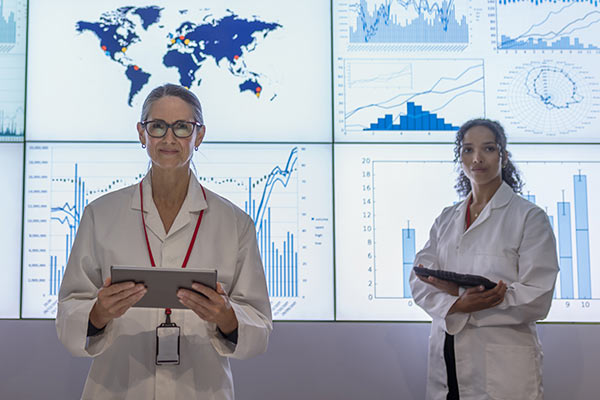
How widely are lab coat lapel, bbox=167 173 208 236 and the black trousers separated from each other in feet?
3.98

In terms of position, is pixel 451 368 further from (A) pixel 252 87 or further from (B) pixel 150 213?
(A) pixel 252 87

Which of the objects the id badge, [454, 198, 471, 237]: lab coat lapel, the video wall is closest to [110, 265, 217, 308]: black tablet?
the id badge

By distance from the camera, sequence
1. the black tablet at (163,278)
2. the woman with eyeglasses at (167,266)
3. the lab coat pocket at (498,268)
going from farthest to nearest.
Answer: the lab coat pocket at (498,268) < the woman with eyeglasses at (167,266) < the black tablet at (163,278)

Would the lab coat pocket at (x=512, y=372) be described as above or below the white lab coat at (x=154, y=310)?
below

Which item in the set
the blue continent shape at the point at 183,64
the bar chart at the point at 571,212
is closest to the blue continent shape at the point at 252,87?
the blue continent shape at the point at 183,64

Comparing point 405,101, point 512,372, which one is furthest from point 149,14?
point 512,372

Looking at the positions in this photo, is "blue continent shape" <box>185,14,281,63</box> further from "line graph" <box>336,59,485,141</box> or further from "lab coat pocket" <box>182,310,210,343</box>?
"lab coat pocket" <box>182,310,210,343</box>

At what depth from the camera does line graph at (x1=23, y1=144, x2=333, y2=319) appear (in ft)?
9.36

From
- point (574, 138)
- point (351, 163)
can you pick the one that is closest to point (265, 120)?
point (351, 163)

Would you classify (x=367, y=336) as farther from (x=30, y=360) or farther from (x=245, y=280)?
(x=30, y=360)

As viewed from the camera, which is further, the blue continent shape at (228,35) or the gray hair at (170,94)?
the blue continent shape at (228,35)

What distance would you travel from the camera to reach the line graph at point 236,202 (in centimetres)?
285

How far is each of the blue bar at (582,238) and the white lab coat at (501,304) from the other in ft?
2.60

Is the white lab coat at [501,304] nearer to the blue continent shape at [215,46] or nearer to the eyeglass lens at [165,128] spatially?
the eyeglass lens at [165,128]
